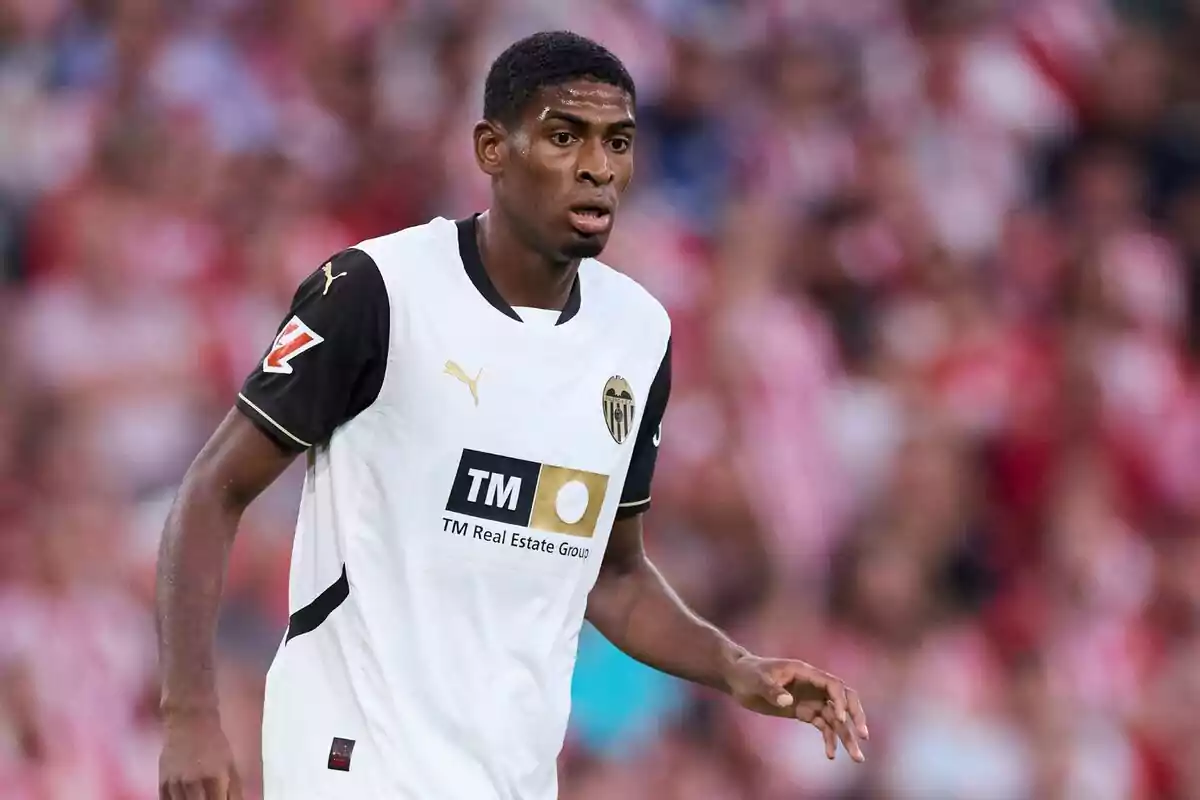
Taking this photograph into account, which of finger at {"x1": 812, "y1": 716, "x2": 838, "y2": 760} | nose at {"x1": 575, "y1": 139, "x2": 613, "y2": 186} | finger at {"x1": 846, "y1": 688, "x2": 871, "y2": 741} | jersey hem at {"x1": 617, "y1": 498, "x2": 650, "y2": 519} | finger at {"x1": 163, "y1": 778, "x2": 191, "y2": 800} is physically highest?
nose at {"x1": 575, "y1": 139, "x2": 613, "y2": 186}

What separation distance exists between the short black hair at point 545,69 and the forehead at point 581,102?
0.01 m

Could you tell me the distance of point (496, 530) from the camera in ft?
12.2

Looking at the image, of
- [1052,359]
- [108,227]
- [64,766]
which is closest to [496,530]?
[64,766]

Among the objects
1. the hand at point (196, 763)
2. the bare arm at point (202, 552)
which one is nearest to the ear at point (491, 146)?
the bare arm at point (202, 552)

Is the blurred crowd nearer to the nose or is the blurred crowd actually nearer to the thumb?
the thumb

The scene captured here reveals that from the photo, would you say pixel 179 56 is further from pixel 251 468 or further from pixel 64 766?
pixel 251 468

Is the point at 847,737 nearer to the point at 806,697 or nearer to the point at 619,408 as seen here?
the point at 806,697

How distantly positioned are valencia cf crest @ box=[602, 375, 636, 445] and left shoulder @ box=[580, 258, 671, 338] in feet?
0.53

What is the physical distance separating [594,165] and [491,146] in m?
0.26

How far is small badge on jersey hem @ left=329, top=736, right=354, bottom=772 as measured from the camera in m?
3.65

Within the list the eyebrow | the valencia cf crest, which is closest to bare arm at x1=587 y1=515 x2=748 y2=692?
the valencia cf crest

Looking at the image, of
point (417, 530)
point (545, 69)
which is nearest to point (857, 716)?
point (417, 530)

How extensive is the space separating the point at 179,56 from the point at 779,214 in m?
2.73

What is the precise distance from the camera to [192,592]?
352 centimetres
